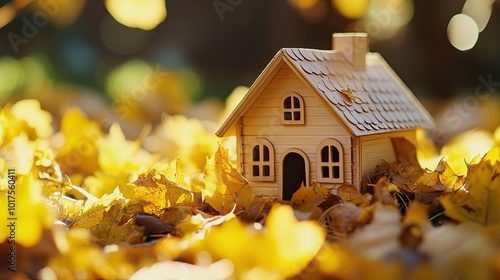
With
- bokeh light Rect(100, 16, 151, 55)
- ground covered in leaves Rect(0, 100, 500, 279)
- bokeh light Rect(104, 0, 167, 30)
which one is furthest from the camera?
bokeh light Rect(100, 16, 151, 55)

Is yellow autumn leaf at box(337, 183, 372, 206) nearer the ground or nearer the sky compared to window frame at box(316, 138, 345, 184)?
nearer the ground

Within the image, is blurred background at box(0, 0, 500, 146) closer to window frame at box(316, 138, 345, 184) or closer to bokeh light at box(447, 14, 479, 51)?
bokeh light at box(447, 14, 479, 51)

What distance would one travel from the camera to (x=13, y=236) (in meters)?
0.94

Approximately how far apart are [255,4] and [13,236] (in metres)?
3.29

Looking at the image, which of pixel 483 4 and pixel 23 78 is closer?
pixel 483 4

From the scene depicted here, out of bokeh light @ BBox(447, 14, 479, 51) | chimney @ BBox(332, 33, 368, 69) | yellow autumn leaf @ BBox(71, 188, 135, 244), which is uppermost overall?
bokeh light @ BBox(447, 14, 479, 51)

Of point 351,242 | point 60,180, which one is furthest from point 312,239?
point 60,180

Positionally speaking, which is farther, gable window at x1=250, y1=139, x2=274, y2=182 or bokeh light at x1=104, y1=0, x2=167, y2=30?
bokeh light at x1=104, y1=0, x2=167, y2=30

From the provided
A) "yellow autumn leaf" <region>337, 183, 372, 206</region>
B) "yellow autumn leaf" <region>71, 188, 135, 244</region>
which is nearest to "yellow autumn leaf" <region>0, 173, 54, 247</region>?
"yellow autumn leaf" <region>71, 188, 135, 244</region>

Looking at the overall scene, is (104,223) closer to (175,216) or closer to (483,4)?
(175,216)

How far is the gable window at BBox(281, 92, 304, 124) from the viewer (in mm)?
1280

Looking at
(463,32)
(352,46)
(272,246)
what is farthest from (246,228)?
(463,32)

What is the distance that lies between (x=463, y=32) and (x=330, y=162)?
2.10 metres

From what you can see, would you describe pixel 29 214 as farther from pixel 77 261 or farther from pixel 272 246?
pixel 272 246
